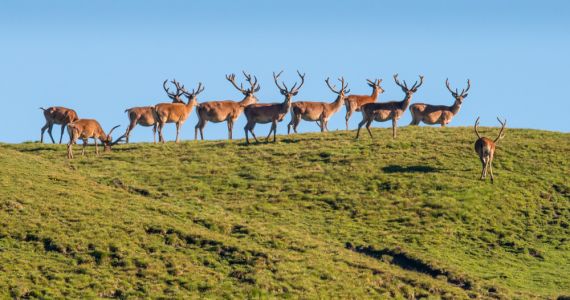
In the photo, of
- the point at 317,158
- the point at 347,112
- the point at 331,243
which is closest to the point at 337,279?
the point at 331,243

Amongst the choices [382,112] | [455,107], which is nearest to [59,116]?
[382,112]

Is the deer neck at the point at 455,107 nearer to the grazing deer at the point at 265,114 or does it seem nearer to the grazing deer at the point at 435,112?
the grazing deer at the point at 435,112

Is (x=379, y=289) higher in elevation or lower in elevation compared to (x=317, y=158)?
lower

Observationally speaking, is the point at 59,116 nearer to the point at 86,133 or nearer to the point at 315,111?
the point at 86,133

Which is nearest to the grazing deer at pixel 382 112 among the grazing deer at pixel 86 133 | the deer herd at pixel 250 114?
the deer herd at pixel 250 114

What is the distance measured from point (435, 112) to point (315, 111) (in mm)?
6285

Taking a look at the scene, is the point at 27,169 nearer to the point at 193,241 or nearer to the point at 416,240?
the point at 193,241

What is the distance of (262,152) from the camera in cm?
4528

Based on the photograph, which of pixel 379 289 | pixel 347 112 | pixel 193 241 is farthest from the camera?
pixel 347 112

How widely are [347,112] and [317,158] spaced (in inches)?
347

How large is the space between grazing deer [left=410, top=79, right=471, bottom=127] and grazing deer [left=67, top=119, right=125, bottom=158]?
47.5 feet

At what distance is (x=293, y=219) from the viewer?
37344 mm

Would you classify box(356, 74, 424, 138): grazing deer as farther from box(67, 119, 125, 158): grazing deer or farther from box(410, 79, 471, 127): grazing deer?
box(67, 119, 125, 158): grazing deer

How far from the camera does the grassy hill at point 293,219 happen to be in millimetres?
30859
